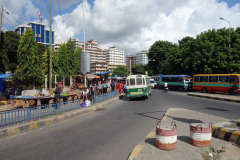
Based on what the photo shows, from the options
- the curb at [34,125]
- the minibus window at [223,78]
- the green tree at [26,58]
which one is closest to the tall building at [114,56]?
the green tree at [26,58]

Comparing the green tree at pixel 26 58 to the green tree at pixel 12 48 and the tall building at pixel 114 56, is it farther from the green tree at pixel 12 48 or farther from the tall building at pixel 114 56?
A: the tall building at pixel 114 56

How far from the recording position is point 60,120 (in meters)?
8.87

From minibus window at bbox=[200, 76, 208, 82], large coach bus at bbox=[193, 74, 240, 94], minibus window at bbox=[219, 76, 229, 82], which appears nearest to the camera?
large coach bus at bbox=[193, 74, 240, 94]

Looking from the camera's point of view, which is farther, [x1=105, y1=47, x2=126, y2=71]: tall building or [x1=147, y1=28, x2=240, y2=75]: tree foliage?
[x1=105, y1=47, x2=126, y2=71]: tall building

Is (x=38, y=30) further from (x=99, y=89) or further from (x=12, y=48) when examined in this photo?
(x=99, y=89)

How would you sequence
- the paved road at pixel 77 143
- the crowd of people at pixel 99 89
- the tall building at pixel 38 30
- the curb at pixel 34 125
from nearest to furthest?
the paved road at pixel 77 143, the curb at pixel 34 125, the crowd of people at pixel 99 89, the tall building at pixel 38 30

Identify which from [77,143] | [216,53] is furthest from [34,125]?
[216,53]

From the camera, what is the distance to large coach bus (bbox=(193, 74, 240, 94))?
2030 centimetres

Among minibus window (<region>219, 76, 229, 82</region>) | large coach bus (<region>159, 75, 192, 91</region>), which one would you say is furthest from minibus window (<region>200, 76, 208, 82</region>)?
large coach bus (<region>159, 75, 192, 91</region>)

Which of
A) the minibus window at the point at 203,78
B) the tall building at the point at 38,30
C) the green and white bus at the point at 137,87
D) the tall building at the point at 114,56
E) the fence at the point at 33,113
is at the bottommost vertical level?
the fence at the point at 33,113

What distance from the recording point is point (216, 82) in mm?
22109

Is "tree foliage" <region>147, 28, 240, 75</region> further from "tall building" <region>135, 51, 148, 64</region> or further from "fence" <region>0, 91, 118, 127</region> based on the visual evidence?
"tall building" <region>135, 51, 148, 64</region>

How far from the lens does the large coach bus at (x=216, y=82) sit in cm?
2030

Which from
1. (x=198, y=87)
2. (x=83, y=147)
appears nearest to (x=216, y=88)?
(x=198, y=87)
